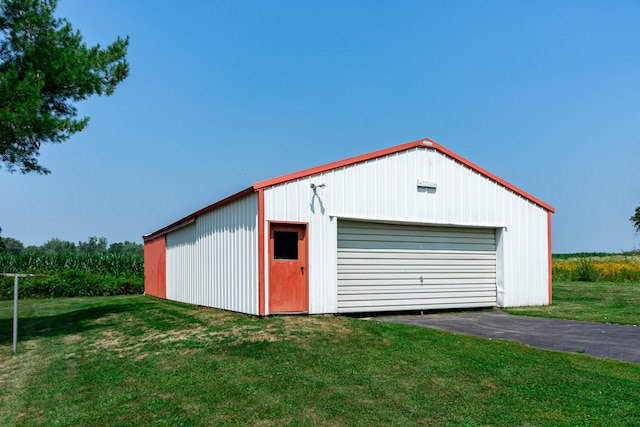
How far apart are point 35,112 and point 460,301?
38.9 ft

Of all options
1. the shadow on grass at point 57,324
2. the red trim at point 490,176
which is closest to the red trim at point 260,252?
the shadow on grass at point 57,324

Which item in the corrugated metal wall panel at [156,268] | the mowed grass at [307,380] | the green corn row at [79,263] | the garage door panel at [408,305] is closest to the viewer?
the mowed grass at [307,380]

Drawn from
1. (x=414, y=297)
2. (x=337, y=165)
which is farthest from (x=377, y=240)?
(x=337, y=165)

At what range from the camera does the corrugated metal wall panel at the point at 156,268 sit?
2262 centimetres

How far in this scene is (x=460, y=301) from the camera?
590 inches

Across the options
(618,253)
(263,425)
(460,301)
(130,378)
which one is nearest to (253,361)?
(130,378)

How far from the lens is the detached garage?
1223cm

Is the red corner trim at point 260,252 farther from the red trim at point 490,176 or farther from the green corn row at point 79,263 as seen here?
the green corn row at point 79,263

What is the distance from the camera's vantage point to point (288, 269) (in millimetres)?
12180

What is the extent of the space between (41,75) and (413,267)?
33.6 ft

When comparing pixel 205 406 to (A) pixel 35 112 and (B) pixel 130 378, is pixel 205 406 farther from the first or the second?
(A) pixel 35 112

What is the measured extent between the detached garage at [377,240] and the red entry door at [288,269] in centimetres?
2

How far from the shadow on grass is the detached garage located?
304 cm

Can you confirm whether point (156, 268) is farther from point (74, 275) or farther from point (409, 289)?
point (409, 289)
